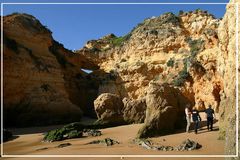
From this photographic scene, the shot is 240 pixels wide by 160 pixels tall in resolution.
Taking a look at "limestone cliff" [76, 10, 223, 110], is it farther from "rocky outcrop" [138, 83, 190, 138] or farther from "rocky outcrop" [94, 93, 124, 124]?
"rocky outcrop" [138, 83, 190, 138]

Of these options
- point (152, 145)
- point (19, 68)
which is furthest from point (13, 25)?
point (152, 145)

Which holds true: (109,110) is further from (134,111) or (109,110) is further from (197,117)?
(197,117)

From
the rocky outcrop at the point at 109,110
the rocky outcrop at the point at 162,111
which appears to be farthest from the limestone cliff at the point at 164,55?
the rocky outcrop at the point at 162,111

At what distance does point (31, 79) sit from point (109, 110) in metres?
8.64

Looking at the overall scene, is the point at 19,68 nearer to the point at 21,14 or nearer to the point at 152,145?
the point at 21,14

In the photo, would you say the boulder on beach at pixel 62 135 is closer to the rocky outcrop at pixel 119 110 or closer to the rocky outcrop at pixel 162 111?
the rocky outcrop at pixel 119 110

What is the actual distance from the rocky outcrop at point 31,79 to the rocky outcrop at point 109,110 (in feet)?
18.8

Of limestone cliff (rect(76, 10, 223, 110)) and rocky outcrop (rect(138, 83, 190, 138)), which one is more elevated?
limestone cliff (rect(76, 10, 223, 110))

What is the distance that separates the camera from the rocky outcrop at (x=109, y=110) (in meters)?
16.4

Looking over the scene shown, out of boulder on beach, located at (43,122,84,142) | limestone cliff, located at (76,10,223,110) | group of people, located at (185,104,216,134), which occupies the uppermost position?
limestone cliff, located at (76,10,223,110)

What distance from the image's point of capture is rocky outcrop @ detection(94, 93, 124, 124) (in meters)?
16.4

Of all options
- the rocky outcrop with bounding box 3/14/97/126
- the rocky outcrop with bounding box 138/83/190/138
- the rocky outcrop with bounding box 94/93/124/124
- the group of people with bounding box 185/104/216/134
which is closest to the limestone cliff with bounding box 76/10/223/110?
the rocky outcrop with bounding box 3/14/97/126

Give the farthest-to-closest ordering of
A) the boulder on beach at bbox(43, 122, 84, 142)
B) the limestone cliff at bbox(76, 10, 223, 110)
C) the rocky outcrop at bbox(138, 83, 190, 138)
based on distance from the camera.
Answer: the limestone cliff at bbox(76, 10, 223, 110) < the boulder on beach at bbox(43, 122, 84, 142) < the rocky outcrop at bbox(138, 83, 190, 138)

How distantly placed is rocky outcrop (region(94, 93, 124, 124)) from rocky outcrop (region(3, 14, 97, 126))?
5722mm
